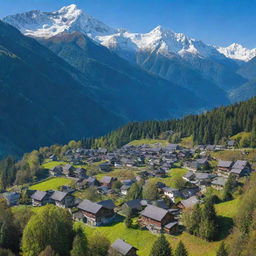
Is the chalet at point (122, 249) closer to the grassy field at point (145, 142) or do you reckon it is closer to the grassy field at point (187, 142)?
the grassy field at point (187, 142)

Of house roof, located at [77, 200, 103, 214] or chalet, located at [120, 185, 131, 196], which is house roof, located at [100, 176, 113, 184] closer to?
chalet, located at [120, 185, 131, 196]

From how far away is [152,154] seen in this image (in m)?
150

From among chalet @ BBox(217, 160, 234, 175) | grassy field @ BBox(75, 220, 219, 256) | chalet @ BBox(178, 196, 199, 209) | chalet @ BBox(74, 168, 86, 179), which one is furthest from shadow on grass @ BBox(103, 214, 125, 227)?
chalet @ BBox(217, 160, 234, 175)

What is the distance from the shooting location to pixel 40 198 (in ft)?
313

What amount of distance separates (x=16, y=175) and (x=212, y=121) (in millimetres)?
98835

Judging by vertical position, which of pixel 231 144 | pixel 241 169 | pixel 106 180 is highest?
pixel 231 144

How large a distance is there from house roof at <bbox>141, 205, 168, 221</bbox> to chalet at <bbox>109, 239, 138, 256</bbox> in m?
10.9

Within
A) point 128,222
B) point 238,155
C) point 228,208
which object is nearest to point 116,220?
point 128,222

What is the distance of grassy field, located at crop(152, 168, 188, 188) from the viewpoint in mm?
99562

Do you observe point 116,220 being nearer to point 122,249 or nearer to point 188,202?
point 188,202

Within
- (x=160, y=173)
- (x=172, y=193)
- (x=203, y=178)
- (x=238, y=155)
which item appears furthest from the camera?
(x=238, y=155)

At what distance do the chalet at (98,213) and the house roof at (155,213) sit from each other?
10133mm

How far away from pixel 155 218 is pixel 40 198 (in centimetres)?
4093

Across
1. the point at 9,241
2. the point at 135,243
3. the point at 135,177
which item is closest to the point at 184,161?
the point at 135,177
